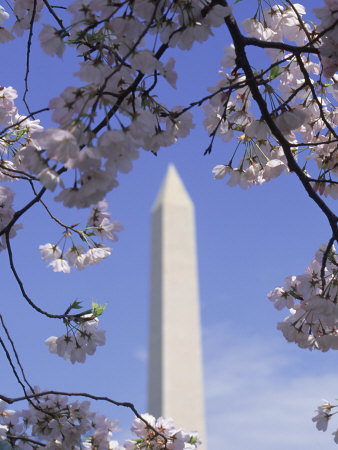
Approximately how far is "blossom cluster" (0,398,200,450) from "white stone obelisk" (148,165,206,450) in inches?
307

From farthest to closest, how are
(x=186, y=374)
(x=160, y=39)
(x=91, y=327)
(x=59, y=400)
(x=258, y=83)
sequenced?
(x=186, y=374) < (x=59, y=400) < (x=91, y=327) < (x=258, y=83) < (x=160, y=39)

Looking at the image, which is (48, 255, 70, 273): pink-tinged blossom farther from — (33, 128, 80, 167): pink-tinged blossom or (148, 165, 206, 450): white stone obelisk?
(148, 165, 206, 450): white stone obelisk

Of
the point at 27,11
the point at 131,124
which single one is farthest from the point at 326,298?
the point at 27,11

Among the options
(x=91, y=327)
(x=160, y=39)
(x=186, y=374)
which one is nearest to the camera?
(x=160, y=39)

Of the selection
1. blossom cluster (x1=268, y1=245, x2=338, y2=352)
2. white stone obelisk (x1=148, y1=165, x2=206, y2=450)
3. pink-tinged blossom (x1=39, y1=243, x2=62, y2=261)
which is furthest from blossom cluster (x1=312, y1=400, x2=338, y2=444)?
white stone obelisk (x1=148, y1=165, x2=206, y2=450)

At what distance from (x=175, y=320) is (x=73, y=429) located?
808 centimetres

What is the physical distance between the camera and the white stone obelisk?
9352mm

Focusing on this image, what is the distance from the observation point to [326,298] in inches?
46.6

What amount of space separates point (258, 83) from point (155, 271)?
8742 mm

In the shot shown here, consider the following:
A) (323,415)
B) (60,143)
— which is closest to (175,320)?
(323,415)

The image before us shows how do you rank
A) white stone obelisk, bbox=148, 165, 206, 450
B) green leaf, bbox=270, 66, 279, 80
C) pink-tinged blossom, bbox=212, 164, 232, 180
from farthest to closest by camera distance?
white stone obelisk, bbox=148, 165, 206, 450, pink-tinged blossom, bbox=212, 164, 232, 180, green leaf, bbox=270, 66, 279, 80

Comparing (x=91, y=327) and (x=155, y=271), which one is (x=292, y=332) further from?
(x=155, y=271)

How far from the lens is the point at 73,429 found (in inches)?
58.8

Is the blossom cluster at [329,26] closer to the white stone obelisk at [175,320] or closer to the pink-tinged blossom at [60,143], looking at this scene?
the pink-tinged blossom at [60,143]
